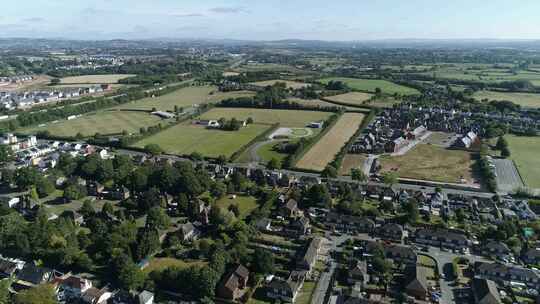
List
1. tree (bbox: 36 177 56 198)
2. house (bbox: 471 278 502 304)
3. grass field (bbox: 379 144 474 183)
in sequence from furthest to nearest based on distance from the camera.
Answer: grass field (bbox: 379 144 474 183), tree (bbox: 36 177 56 198), house (bbox: 471 278 502 304)

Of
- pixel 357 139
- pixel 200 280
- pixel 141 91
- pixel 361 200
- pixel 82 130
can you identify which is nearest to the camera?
pixel 200 280

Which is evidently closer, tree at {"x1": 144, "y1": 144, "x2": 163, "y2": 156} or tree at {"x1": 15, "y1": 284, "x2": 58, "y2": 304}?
tree at {"x1": 15, "y1": 284, "x2": 58, "y2": 304}

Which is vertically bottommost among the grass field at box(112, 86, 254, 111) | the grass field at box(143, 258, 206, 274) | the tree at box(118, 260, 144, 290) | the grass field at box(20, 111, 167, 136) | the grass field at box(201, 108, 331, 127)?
the grass field at box(143, 258, 206, 274)

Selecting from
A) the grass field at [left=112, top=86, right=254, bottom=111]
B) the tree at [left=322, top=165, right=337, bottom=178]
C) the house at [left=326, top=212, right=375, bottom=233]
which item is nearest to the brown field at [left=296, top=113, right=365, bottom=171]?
the tree at [left=322, top=165, right=337, bottom=178]

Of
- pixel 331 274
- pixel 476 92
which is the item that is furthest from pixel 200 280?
pixel 476 92

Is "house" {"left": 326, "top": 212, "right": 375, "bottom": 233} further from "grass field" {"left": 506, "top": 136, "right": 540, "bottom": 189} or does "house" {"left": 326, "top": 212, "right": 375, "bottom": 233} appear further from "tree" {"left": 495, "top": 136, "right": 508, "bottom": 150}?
"tree" {"left": 495, "top": 136, "right": 508, "bottom": 150}

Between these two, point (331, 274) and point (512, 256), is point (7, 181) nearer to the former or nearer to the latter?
point (331, 274)

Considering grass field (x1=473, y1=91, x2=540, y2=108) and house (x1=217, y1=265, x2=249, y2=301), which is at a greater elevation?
grass field (x1=473, y1=91, x2=540, y2=108)
